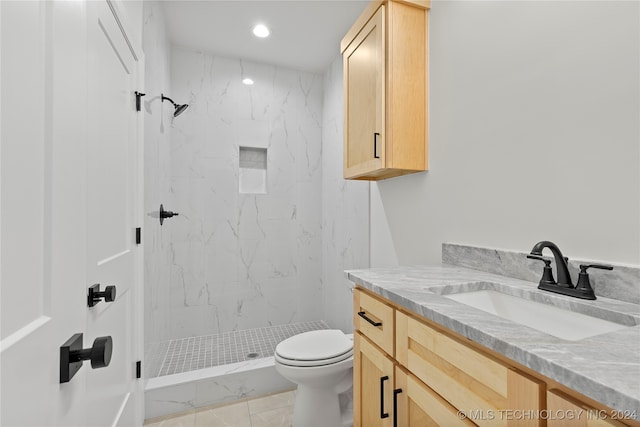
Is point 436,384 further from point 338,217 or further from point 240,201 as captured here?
point 240,201

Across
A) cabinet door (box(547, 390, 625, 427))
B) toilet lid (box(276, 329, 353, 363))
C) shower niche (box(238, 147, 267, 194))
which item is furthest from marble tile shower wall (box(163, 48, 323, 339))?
cabinet door (box(547, 390, 625, 427))

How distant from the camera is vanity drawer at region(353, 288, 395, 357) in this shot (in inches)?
39.6

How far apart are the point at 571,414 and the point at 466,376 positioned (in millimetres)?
233

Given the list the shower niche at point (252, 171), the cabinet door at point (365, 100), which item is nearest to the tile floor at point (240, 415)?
the cabinet door at point (365, 100)

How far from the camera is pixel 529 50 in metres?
1.14

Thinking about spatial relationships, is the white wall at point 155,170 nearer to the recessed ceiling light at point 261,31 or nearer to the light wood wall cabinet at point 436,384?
the recessed ceiling light at point 261,31

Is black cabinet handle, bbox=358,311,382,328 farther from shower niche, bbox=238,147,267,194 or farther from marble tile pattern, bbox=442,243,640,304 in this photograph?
shower niche, bbox=238,147,267,194

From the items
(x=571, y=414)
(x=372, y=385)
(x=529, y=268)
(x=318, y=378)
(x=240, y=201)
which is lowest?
(x=318, y=378)

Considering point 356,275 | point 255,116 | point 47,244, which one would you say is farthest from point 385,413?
point 255,116

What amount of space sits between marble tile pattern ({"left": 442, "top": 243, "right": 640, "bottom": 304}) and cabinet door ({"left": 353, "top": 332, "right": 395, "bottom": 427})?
1.91 feet

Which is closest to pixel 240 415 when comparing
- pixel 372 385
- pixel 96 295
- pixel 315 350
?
pixel 315 350

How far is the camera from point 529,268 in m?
1.10

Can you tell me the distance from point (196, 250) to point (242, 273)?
1.56 ft

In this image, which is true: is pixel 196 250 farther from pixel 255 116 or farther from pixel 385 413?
pixel 385 413
